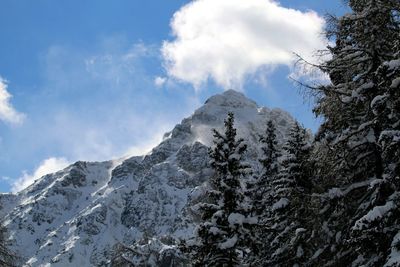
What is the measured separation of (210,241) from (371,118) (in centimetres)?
1029

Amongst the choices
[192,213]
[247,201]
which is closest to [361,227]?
[247,201]

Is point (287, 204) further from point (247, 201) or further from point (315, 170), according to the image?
point (315, 170)

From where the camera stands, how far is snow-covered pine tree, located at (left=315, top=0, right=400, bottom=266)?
1034 centimetres

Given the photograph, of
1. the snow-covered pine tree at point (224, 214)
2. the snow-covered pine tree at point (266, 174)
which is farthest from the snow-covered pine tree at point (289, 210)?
the snow-covered pine tree at point (266, 174)

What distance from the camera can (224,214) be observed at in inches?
777

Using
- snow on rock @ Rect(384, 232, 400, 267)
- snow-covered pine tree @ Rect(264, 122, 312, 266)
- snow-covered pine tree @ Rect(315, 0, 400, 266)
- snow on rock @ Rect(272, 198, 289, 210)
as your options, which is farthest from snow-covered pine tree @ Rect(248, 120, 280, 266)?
snow on rock @ Rect(384, 232, 400, 267)

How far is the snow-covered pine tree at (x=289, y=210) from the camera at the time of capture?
1967cm

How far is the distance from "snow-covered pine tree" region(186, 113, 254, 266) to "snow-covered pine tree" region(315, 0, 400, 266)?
24.9 feet

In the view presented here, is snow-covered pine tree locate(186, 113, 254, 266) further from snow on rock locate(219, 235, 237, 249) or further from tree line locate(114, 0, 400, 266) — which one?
tree line locate(114, 0, 400, 266)

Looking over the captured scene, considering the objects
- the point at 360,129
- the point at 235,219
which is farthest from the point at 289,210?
the point at 360,129

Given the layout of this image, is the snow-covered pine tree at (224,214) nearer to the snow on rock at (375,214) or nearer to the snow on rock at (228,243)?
the snow on rock at (228,243)

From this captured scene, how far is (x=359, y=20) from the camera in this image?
11375mm

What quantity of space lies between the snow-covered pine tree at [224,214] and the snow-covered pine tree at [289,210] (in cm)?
148

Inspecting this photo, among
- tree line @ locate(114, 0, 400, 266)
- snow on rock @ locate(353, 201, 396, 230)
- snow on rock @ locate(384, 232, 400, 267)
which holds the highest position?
tree line @ locate(114, 0, 400, 266)
